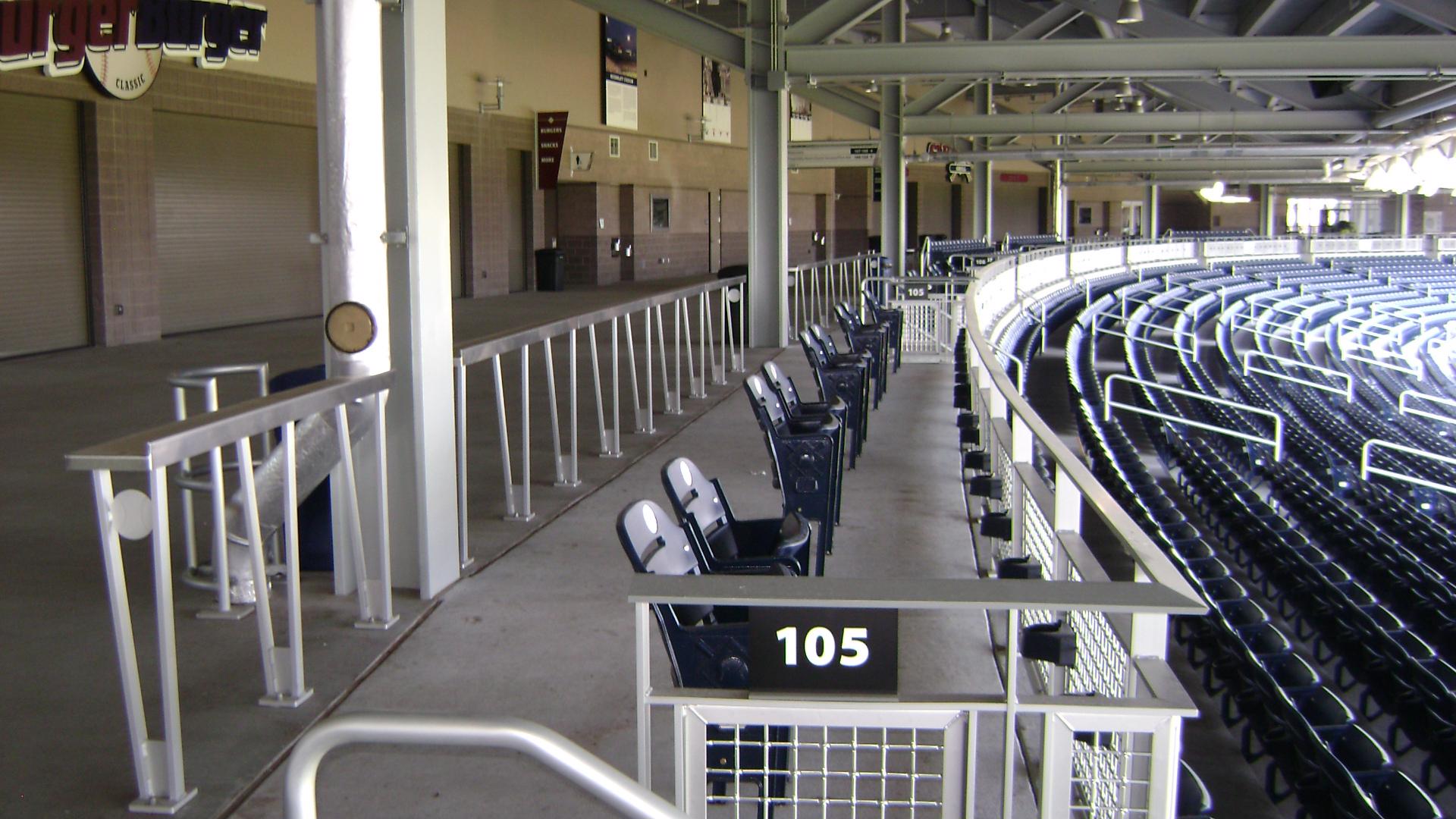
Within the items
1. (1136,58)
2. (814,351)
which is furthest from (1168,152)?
(814,351)

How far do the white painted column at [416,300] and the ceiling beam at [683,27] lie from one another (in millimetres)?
10444

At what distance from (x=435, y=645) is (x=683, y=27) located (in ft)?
39.4

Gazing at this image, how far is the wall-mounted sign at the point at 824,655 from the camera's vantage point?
93.0 inches

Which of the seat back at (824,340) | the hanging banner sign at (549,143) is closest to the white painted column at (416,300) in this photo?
the seat back at (824,340)

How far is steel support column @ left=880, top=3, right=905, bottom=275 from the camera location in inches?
957

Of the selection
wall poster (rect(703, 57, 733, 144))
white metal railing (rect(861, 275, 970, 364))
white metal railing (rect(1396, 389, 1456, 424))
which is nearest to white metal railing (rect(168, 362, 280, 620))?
white metal railing (rect(861, 275, 970, 364))

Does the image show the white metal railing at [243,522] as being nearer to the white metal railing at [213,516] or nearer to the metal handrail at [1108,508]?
the white metal railing at [213,516]

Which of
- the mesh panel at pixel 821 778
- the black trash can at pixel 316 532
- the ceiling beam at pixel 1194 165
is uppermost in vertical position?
the ceiling beam at pixel 1194 165

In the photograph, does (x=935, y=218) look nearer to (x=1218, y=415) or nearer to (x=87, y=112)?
(x=1218, y=415)

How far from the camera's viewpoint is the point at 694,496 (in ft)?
13.9

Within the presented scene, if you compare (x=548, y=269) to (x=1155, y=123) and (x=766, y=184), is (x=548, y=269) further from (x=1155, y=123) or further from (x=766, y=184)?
(x=1155, y=123)

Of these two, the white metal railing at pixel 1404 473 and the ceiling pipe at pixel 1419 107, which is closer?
the white metal railing at pixel 1404 473

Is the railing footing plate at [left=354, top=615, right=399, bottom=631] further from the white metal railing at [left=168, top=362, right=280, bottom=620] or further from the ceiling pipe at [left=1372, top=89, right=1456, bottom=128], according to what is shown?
the ceiling pipe at [left=1372, top=89, right=1456, bottom=128]

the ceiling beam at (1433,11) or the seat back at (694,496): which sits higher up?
the ceiling beam at (1433,11)
